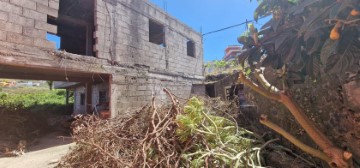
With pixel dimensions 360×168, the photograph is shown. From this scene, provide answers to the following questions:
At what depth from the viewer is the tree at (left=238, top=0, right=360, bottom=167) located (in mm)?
1501

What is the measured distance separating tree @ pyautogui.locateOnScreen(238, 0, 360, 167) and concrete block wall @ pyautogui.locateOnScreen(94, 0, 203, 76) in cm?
509

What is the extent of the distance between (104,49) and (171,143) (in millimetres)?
4375

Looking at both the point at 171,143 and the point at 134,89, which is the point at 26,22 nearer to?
the point at 134,89

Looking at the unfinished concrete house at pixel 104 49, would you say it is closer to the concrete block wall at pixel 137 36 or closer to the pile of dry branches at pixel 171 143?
the concrete block wall at pixel 137 36

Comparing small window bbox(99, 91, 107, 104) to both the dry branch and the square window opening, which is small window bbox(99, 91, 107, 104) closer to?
the square window opening

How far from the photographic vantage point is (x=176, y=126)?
3.02 metres

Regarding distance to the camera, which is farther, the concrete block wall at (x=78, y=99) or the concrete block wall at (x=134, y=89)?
the concrete block wall at (x=78, y=99)

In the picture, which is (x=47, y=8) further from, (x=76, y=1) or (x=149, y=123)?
(x=149, y=123)

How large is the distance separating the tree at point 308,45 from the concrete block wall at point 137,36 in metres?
5.09

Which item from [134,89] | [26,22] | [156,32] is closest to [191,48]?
[156,32]

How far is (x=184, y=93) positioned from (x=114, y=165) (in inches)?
279

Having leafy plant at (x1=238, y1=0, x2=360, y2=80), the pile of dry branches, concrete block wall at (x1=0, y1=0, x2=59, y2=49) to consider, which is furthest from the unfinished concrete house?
leafy plant at (x1=238, y1=0, x2=360, y2=80)

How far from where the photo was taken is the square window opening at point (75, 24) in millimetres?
7434

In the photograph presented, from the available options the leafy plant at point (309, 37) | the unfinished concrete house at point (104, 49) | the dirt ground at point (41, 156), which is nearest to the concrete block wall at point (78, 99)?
Answer: the unfinished concrete house at point (104, 49)
